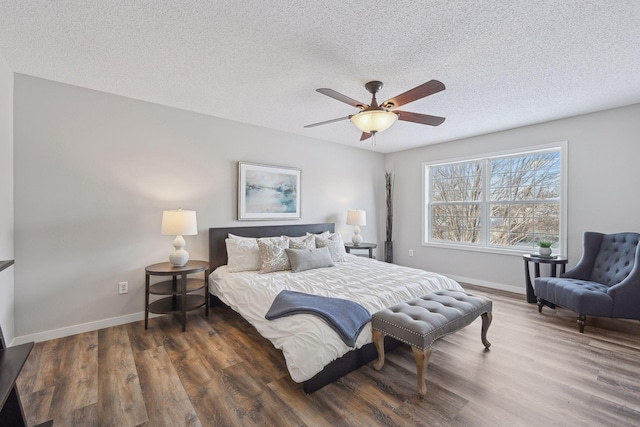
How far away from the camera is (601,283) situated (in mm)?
3240

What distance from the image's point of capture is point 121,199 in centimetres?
308

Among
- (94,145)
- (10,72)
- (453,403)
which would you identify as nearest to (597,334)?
(453,403)

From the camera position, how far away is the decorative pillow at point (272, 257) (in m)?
3.31

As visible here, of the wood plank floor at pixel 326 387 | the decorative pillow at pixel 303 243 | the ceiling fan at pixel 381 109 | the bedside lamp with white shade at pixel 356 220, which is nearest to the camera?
the wood plank floor at pixel 326 387

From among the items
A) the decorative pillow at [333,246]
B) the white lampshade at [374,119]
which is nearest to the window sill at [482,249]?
the decorative pillow at [333,246]

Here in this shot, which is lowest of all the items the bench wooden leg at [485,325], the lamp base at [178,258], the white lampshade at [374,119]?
the bench wooden leg at [485,325]

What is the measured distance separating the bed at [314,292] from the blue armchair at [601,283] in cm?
126

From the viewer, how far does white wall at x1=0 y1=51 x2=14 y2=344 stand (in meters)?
2.32

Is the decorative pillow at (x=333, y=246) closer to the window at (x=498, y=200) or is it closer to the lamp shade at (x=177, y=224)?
the lamp shade at (x=177, y=224)

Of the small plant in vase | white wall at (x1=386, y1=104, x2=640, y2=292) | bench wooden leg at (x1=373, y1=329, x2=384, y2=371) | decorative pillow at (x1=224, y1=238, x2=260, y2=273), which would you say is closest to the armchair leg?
the small plant in vase

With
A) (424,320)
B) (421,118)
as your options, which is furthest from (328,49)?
(424,320)

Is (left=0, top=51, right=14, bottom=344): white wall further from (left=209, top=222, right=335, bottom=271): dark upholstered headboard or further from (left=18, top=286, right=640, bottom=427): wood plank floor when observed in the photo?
(left=209, top=222, right=335, bottom=271): dark upholstered headboard

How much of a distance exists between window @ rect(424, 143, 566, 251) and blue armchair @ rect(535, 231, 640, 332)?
1.74ft

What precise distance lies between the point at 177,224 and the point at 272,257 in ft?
3.63
